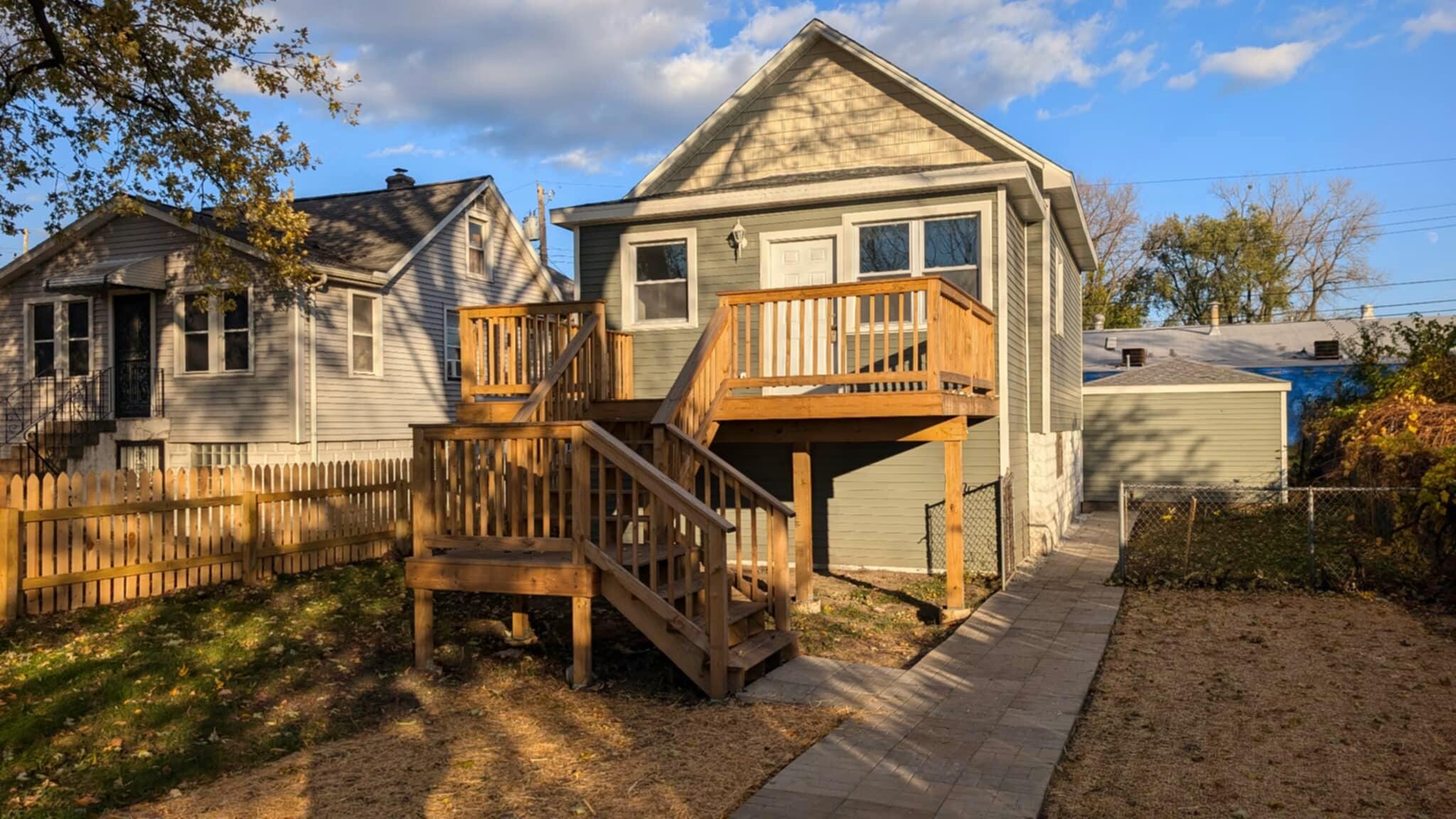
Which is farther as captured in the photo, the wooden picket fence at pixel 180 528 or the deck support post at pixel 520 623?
the wooden picket fence at pixel 180 528

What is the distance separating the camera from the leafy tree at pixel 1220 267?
144 ft

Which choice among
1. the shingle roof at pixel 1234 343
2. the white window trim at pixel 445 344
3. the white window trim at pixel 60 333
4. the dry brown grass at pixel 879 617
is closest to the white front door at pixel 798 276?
the dry brown grass at pixel 879 617

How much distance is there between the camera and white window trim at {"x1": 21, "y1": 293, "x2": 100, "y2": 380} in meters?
18.7

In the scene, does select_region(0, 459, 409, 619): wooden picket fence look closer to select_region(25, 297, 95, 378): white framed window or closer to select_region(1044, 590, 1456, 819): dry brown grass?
select_region(1044, 590, 1456, 819): dry brown grass

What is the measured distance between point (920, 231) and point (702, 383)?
13.5 feet

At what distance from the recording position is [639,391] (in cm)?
1309

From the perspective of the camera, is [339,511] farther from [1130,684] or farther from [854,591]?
[1130,684]

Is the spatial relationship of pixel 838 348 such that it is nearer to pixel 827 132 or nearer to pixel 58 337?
pixel 827 132

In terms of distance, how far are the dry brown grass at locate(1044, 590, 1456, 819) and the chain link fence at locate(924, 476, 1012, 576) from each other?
94.8 inches

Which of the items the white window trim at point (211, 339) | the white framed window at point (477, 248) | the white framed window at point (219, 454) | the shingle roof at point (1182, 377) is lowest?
the white framed window at point (219, 454)

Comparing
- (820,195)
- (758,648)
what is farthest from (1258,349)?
(758,648)

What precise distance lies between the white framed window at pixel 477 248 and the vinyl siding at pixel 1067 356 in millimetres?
12139

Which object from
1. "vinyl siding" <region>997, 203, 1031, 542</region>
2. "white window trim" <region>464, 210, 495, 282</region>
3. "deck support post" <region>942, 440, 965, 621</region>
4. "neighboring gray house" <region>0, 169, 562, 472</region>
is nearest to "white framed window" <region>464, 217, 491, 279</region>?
"white window trim" <region>464, 210, 495, 282</region>

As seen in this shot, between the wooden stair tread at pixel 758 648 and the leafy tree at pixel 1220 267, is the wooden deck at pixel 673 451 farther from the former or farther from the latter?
the leafy tree at pixel 1220 267
